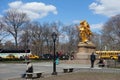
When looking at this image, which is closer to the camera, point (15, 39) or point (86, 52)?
point (86, 52)

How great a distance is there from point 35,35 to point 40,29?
97.6 inches

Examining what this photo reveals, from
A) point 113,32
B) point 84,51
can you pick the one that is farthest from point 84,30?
point 113,32

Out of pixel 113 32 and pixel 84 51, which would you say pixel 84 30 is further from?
pixel 113 32

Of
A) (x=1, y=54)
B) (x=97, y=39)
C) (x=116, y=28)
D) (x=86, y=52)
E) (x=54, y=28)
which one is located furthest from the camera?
(x=97, y=39)

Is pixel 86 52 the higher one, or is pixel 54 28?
pixel 54 28

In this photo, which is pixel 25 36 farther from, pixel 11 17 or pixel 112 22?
pixel 112 22

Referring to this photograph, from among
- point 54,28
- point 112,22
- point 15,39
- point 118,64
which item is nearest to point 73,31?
point 54,28

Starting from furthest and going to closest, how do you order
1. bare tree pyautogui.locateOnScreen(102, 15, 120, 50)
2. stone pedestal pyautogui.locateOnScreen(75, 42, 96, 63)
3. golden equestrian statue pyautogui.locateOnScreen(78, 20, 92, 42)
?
bare tree pyautogui.locateOnScreen(102, 15, 120, 50) < golden equestrian statue pyautogui.locateOnScreen(78, 20, 92, 42) < stone pedestal pyautogui.locateOnScreen(75, 42, 96, 63)

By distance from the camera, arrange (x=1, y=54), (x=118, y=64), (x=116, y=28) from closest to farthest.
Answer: (x=118, y=64), (x=1, y=54), (x=116, y=28)

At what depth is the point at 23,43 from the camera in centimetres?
11062

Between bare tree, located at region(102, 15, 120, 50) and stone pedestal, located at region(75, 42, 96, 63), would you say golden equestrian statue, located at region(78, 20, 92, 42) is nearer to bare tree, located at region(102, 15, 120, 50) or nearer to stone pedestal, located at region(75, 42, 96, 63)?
stone pedestal, located at region(75, 42, 96, 63)

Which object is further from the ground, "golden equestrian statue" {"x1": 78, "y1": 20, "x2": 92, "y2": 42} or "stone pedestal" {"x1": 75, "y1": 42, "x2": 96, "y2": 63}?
"golden equestrian statue" {"x1": 78, "y1": 20, "x2": 92, "y2": 42}

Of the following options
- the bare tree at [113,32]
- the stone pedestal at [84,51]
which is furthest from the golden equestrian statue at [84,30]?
the bare tree at [113,32]

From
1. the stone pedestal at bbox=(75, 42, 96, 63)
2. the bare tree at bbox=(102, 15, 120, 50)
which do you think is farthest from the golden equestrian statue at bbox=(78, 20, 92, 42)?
the bare tree at bbox=(102, 15, 120, 50)
